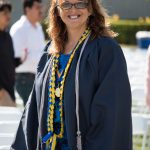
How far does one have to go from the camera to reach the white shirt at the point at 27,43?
6699 millimetres

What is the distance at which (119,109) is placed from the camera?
2.80 m

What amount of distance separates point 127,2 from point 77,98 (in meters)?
28.9

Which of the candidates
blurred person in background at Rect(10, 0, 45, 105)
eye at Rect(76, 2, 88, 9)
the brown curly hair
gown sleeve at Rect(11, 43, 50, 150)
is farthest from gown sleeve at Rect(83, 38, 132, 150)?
blurred person in background at Rect(10, 0, 45, 105)

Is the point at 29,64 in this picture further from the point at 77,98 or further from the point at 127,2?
the point at 127,2

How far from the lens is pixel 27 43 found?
6750 millimetres

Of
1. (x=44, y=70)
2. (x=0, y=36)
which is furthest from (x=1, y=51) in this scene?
(x=44, y=70)

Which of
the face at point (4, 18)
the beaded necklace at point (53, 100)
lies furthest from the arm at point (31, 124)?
the face at point (4, 18)

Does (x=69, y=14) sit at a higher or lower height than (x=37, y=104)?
higher

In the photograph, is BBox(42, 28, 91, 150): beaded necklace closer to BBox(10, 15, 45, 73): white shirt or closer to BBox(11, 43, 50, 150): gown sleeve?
BBox(11, 43, 50, 150): gown sleeve

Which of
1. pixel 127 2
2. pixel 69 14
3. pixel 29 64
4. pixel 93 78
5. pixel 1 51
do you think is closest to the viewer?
pixel 93 78

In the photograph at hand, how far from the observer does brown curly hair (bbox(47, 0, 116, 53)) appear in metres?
2.97

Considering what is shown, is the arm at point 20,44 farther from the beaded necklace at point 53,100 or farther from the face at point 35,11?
the beaded necklace at point 53,100

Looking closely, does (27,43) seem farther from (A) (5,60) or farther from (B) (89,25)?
(B) (89,25)

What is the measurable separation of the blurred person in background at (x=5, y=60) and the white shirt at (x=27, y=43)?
659 millimetres
